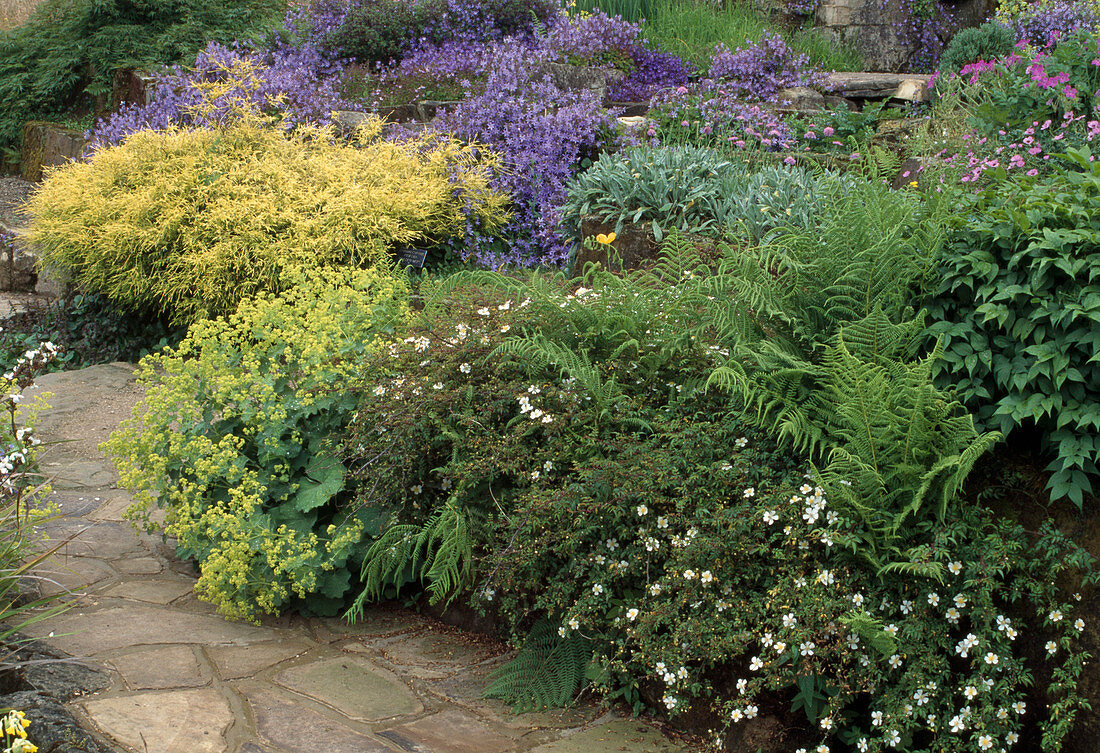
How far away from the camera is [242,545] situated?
115 inches

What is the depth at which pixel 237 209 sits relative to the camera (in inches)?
216

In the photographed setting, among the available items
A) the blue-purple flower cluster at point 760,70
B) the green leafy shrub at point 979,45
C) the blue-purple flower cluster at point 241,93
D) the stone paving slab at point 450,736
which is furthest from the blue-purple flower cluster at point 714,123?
the stone paving slab at point 450,736

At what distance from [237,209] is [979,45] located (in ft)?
26.9

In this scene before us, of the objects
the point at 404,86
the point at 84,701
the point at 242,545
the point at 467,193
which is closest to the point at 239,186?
the point at 467,193

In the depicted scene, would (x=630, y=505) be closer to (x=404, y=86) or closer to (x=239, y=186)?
(x=239, y=186)

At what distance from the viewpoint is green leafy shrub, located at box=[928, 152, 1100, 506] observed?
2.34m

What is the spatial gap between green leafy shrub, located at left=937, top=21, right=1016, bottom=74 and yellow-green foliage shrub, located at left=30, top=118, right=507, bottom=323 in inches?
241

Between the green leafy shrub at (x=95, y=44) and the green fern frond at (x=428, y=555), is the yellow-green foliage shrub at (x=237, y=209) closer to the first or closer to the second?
the green fern frond at (x=428, y=555)

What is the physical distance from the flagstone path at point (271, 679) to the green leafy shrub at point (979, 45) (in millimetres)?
9043

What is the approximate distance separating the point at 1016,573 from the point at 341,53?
8.32 metres

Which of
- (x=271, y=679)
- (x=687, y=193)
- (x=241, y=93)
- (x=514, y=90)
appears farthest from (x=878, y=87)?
(x=271, y=679)

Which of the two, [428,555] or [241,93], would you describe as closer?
[428,555]

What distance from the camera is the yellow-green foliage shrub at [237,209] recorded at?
17.5ft

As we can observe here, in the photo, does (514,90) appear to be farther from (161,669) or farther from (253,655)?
(161,669)
